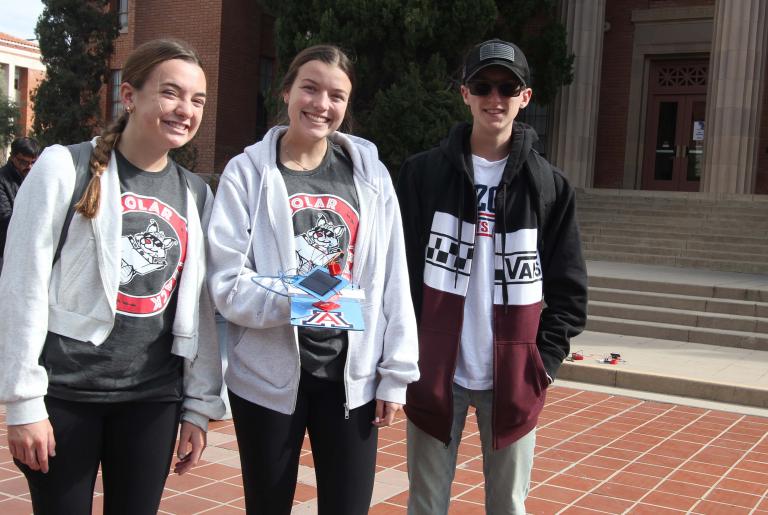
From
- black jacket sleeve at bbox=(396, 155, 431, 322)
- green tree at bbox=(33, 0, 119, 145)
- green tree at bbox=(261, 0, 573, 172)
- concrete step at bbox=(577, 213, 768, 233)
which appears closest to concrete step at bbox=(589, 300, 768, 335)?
concrete step at bbox=(577, 213, 768, 233)

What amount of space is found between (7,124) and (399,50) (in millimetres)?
21545

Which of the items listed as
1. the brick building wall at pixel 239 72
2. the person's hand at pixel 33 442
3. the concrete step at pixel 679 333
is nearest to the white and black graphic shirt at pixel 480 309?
the person's hand at pixel 33 442

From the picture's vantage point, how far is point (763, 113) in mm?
18469

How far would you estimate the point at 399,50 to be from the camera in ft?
51.6

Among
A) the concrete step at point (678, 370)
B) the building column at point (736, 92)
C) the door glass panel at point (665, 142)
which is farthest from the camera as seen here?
the door glass panel at point (665, 142)

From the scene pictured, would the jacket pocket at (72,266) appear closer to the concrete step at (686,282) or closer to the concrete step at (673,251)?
the concrete step at (686,282)

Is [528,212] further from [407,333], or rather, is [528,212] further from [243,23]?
[243,23]

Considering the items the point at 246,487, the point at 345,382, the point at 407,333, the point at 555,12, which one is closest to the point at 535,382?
the point at 407,333

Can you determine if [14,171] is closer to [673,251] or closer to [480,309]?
[480,309]

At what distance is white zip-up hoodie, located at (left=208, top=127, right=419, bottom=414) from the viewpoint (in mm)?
2316

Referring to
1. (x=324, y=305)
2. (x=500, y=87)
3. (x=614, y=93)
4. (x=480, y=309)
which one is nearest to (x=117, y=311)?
(x=324, y=305)

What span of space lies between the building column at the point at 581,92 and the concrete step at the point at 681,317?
328 inches

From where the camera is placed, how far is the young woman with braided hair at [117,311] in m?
2.08

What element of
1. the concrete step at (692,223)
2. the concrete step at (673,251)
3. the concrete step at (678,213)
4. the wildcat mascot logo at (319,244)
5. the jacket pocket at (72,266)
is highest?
the concrete step at (678,213)
